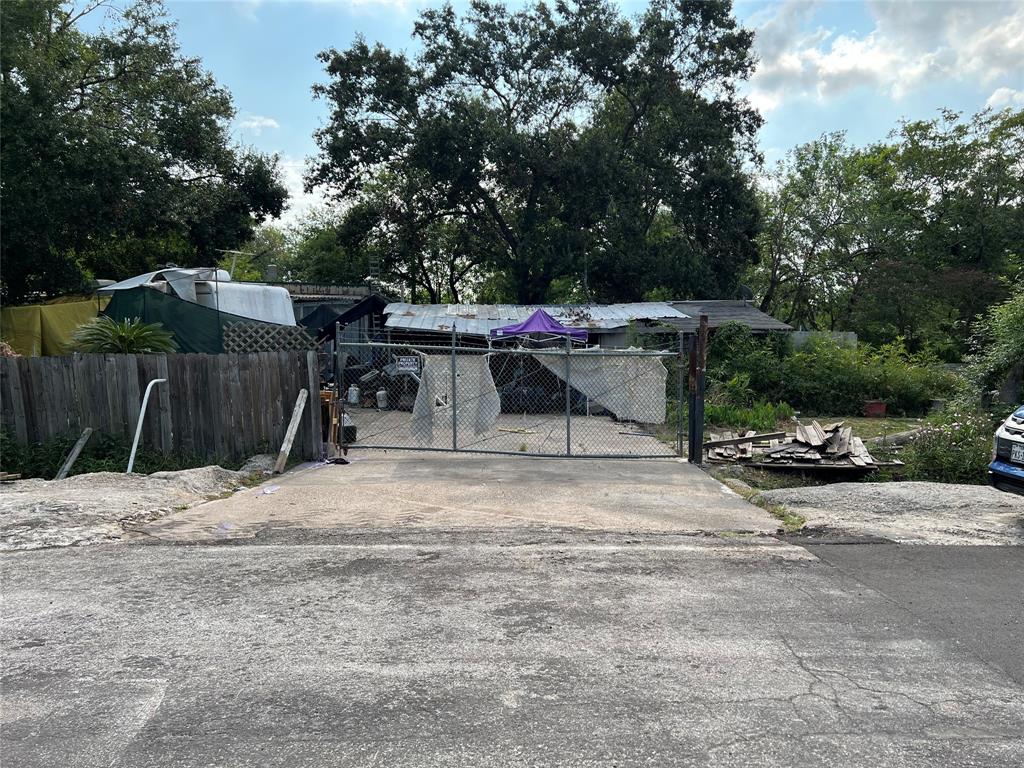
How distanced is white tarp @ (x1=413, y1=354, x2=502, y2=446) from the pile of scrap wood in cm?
356

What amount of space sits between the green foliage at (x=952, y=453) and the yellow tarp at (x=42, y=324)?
15860 mm

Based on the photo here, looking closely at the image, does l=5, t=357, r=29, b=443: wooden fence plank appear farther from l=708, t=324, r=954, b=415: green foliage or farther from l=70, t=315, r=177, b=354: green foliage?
l=708, t=324, r=954, b=415: green foliage

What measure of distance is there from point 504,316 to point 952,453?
46.3 feet

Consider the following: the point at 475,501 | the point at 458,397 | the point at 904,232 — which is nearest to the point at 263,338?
the point at 458,397

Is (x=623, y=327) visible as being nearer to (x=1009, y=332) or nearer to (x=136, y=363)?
(x=1009, y=332)

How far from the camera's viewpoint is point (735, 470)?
32.8ft

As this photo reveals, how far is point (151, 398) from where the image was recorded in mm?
9578

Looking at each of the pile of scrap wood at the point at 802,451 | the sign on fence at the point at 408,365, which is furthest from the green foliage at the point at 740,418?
the sign on fence at the point at 408,365

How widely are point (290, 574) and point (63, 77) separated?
50.6ft

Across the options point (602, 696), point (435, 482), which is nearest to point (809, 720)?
point (602, 696)

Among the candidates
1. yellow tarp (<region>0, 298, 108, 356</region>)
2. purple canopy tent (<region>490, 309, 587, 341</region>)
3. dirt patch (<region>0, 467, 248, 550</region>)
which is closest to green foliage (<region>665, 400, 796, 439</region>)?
purple canopy tent (<region>490, 309, 587, 341</region>)

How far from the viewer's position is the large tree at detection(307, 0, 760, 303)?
2512 cm

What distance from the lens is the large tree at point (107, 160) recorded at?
14703mm

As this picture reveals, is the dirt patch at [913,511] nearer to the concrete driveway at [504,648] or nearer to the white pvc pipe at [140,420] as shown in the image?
the concrete driveway at [504,648]
